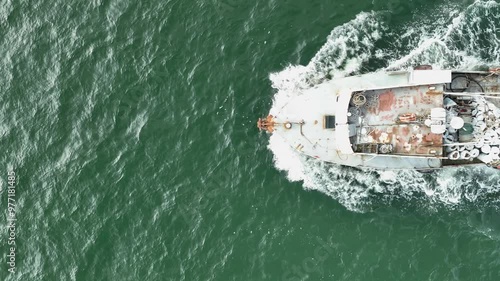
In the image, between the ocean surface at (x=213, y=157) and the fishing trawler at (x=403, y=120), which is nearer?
the fishing trawler at (x=403, y=120)

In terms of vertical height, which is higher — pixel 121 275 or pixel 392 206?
pixel 392 206

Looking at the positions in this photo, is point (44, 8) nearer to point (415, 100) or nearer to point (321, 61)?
point (321, 61)

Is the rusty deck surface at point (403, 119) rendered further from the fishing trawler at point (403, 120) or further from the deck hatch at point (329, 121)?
the deck hatch at point (329, 121)

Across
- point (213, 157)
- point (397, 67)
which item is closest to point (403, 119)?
point (397, 67)

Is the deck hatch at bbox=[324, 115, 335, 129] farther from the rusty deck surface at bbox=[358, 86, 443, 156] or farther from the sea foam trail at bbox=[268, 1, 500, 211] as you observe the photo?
the sea foam trail at bbox=[268, 1, 500, 211]

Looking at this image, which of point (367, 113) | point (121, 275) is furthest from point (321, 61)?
point (121, 275)

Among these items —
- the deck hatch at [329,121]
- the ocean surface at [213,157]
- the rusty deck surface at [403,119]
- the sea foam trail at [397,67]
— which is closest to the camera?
the rusty deck surface at [403,119]

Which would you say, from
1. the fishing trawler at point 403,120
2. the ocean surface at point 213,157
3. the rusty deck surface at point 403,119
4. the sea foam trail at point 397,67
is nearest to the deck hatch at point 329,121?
the fishing trawler at point 403,120
